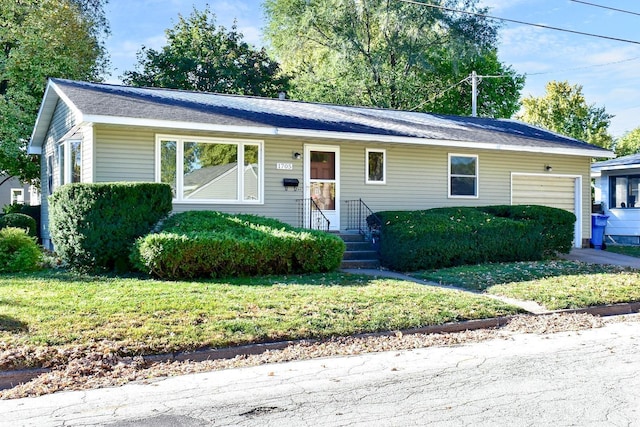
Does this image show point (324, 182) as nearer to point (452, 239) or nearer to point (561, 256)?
point (452, 239)

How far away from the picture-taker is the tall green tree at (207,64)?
29094mm

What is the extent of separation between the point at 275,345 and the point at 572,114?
36.5 meters

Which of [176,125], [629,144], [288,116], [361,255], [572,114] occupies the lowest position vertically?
[361,255]

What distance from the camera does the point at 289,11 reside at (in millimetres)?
28938

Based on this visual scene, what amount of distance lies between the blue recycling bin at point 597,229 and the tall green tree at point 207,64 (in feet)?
58.6

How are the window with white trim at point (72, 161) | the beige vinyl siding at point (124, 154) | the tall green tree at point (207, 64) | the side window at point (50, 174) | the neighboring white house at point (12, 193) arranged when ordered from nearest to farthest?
the beige vinyl siding at point (124, 154) < the window with white trim at point (72, 161) < the side window at point (50, 174) < the tall green tree at point (207, 64) < the neighboring white house at point (12, 193)

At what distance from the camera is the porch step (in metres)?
12.8

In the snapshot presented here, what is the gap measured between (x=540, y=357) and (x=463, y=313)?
1.95 m

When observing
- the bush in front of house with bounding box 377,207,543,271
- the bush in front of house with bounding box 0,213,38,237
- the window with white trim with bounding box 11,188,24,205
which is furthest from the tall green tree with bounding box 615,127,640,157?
the window with white trim with bounding box 11,188,24,205

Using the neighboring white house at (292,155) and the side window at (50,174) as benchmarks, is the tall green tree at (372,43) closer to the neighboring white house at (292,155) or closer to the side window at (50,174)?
the neighboring white house at (292,155)

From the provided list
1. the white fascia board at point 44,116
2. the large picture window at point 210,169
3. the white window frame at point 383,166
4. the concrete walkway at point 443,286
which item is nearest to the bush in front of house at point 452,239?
the concrete walkway at point 443,286

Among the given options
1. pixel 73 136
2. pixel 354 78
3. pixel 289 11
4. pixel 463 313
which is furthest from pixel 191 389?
pixel 289 11

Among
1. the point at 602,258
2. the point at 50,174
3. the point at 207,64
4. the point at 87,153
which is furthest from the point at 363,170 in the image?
the point at 207,64

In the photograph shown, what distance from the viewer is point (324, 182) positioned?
1464 cm
